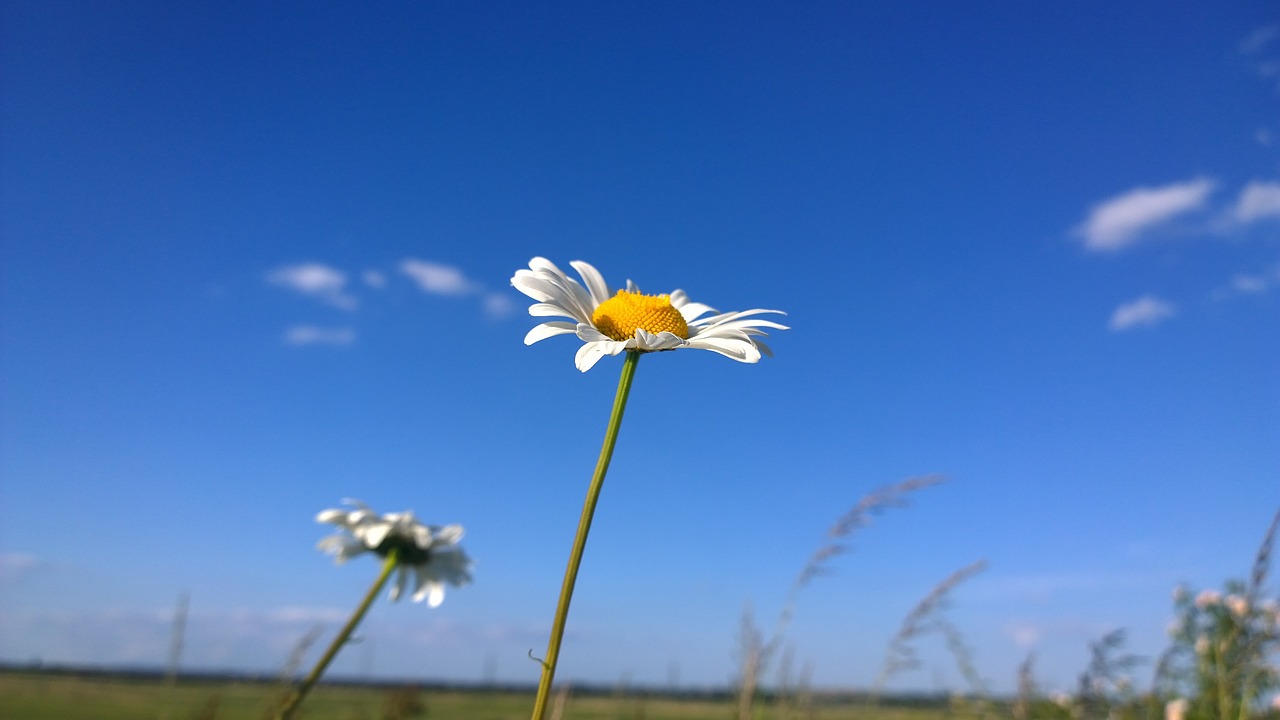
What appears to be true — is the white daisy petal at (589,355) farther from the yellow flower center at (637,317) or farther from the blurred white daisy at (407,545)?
the blurred white daisy at (407,545)

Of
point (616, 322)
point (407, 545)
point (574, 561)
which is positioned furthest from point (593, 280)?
point (407, 545)

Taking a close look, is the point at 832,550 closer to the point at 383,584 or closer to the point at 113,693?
the point at 383,584

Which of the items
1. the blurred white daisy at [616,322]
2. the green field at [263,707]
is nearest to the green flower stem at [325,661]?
the green field at [263,707]

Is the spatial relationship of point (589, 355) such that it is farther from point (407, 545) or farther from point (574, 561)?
point (407, 545)

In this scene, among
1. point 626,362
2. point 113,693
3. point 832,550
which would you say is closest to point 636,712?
point 832,550

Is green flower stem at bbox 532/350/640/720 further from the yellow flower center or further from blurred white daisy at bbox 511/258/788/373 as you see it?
the yellow flower center

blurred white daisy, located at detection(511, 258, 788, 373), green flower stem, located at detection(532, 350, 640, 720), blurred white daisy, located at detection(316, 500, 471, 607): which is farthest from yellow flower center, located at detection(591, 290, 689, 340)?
blurred white daisy, located at detection(316, 500, 471, 607)
